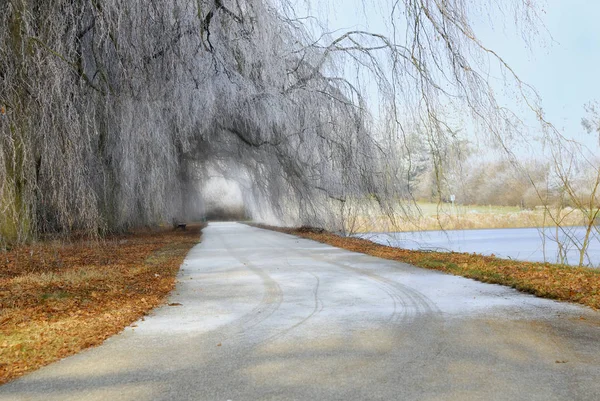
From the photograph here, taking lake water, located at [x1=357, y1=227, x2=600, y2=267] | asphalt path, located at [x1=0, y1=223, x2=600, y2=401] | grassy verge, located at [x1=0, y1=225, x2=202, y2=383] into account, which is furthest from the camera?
lake water, located at [x1=357, y1=227, x2=600, y2=267]

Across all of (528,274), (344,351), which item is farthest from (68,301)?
(528,274)

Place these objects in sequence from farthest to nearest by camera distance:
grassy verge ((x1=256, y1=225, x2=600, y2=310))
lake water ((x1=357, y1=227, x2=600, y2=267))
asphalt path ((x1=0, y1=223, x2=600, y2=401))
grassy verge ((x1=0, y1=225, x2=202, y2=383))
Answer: lake water ((x1=357, y1=227, x2=600, y2=267)), grassy verge ((x1=256, y1=225, x2=600, y2=310)), grassy verge ((x1=0, y1=225, x2=202, y2=383)), asphalt path ((x1=0, y1=223, x2=600, y2=401))

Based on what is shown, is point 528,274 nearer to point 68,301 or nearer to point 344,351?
point 344,351

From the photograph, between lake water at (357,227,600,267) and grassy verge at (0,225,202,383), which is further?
lake water at (357,227,600,267)

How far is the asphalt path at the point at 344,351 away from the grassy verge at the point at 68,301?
26cm

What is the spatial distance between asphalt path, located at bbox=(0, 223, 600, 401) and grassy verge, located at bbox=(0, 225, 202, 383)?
0.26m

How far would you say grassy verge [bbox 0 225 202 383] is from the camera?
489cm

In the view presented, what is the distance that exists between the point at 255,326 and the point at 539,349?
7.96 feet

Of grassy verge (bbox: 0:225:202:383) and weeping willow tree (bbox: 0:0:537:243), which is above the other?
weeping willow tree (bbox: 0:0:537:243)

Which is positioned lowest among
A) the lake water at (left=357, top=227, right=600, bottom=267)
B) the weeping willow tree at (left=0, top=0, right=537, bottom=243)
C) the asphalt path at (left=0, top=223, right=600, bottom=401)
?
the asphalt path at (left=0, top=223, right=600, bottom=401)

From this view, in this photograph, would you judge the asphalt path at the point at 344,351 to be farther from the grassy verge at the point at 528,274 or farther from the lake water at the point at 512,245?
the lake water at the point at 512,245

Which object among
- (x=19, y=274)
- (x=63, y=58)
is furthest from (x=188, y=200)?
(x=63, y=58)

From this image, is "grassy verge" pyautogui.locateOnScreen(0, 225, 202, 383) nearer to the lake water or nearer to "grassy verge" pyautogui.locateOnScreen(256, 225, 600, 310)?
"grassy verge" pyautogui.locateOnScreen(256, 225, 600, 310)

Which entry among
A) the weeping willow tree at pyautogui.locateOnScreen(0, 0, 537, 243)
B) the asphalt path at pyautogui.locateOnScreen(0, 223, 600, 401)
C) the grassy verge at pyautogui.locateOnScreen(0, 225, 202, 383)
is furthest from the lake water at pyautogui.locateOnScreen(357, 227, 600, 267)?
the asphalt path at pyautogui.locateOnScreen(0, 223, 600, 401)
